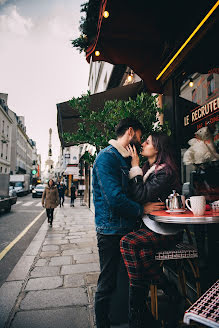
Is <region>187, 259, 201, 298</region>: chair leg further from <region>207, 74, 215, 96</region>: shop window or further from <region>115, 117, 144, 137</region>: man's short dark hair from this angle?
<region>207, 74, 215, 96</region>: shop window

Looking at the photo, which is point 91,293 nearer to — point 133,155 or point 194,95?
point 133,155

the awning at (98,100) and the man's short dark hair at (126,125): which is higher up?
the awning at (98,100)

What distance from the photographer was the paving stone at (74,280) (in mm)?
3381

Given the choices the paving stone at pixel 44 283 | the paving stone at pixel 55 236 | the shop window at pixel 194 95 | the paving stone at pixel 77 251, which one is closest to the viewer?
the paving stone at pixel 44 283

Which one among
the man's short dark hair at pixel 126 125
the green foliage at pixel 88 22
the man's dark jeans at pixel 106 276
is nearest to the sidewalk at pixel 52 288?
the man's dark jeans at pixel 106 276

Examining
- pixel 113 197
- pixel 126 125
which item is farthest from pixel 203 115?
pixel 113 197

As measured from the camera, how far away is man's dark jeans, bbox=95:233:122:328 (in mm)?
1826

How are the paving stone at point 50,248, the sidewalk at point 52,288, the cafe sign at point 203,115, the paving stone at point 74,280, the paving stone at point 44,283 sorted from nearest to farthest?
1. the sidewalk at point 52,288
2. the cafe sign at point 203,115
3. the paving stone at point 44,283
4. the paving stone at point 74,280
5. the paving stone at point 50,248

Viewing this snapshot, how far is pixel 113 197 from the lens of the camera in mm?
1805

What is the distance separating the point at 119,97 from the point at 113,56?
1.35 meters

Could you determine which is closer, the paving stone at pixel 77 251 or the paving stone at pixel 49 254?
the paving stone at pixel 49 254

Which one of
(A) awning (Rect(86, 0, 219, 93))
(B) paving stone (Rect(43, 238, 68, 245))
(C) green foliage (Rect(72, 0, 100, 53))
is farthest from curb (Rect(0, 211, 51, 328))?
(C) green foliage (Rect(72, 0, 100, 53))

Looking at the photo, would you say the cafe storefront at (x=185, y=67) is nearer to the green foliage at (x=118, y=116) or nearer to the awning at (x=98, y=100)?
the green foliage at (x=118, y=116)

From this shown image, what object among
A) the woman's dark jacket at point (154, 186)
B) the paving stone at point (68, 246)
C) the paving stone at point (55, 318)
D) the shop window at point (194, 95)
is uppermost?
the shop window at point (194, 95)
